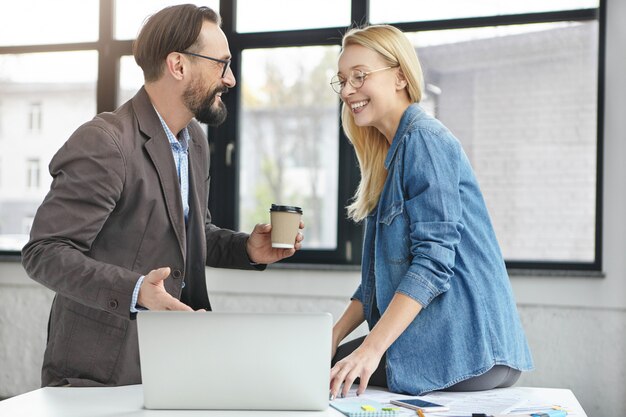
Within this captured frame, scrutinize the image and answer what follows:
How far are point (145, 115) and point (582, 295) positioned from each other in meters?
2.33

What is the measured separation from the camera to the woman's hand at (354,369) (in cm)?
171

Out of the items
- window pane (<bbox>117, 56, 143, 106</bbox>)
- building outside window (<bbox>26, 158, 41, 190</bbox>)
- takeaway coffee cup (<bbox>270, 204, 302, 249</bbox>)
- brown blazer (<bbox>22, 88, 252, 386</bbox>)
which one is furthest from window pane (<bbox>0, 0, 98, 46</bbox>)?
takeaway coffee cup (<bbox>270, 204, 302, 249</bbox>)

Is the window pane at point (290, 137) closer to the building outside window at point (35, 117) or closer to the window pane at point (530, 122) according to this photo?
the window pane at point (530, 122)

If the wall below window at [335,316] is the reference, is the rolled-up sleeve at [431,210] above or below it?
above

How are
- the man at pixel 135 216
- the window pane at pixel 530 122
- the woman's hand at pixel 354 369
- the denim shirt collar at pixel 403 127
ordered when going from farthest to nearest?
the window pane at pixel 530 122 < the denim shirt collar at pixel 403 127 < the man at pixel 135 216 < the woman's hand at pixel 354 369

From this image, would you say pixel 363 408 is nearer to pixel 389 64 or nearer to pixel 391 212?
pixel 391 212

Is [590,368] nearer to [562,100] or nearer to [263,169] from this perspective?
[562,100]

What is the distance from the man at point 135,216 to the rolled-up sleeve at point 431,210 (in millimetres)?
385

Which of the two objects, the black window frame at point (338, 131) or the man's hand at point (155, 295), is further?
the black window frame at point (338, 131)

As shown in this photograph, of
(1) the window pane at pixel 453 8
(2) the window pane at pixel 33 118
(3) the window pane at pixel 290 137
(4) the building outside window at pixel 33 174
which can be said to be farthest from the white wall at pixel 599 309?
Answer: (4) the building outside window at pixel 33 174

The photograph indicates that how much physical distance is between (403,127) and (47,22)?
131 inches

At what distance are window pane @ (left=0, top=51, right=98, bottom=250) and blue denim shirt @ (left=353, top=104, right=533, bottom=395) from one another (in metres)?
3.08

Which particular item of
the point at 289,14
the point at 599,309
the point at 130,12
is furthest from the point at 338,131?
the point at 599,309

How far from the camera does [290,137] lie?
168 inches
